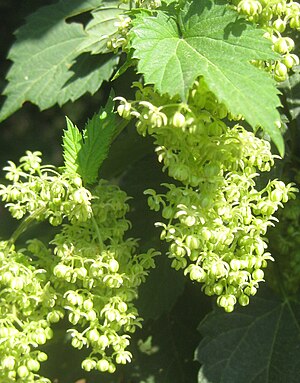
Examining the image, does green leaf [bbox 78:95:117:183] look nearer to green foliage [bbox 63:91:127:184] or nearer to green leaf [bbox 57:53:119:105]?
green foliage [bbox 63:91:127:184]

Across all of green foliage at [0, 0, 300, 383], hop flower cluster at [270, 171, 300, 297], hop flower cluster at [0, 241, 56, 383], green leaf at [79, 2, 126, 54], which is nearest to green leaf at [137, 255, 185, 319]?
green foliage at [0, 0, 300, 383]

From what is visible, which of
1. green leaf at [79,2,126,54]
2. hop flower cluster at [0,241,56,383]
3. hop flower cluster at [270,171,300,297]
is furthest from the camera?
green leaf at [79,2,126,54]

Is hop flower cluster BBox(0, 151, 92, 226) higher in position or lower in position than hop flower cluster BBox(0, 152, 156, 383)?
higher

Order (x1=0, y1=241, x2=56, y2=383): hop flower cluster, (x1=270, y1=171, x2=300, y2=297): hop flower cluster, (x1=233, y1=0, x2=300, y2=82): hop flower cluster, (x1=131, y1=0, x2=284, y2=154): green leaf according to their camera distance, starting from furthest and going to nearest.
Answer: (x1=270, y1=171, x2=300, y2=297): hop flower cluster, (x1=0, y1=241, x2=56, y2=383): hop flower cluster, (x1=233, y1=0, x2=300, y2=82): hop flower cluster, (x1=131, y1=0, x2=284, y2=154): green leaf

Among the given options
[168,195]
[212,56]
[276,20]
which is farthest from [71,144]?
[276,20]

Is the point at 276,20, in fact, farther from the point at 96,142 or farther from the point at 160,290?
the point at 160,290

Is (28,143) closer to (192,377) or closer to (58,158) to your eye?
(58,158)

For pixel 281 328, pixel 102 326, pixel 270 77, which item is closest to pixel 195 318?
pixel 281 328
